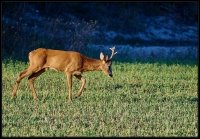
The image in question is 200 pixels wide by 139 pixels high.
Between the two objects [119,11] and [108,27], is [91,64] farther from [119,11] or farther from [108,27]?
[119,11]

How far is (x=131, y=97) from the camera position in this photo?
13992mm

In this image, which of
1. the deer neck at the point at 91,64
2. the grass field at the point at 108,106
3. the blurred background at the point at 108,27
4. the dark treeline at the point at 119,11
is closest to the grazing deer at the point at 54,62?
the deer neck at the point at 91,64

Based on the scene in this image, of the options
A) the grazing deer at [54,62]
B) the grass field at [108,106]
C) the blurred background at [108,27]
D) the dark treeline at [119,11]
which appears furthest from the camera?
the dark treeline at [119,11]

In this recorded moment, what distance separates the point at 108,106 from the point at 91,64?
6.94 ft

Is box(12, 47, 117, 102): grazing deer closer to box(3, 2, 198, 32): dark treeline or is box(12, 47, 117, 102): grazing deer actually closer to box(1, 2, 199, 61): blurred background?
box(1, 2, 199, 61): blurred background

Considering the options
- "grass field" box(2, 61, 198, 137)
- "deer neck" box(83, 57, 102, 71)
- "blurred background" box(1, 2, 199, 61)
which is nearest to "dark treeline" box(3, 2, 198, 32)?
"blurred background" box(1, 2, 199, 61)

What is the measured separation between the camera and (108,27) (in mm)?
35375

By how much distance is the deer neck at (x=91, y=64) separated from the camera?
14.7m

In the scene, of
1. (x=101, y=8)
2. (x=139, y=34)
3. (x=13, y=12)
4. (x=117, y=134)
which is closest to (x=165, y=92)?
(x=117, y=134)

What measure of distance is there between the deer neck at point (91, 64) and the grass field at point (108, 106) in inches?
17.9

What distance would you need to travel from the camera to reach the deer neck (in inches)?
579

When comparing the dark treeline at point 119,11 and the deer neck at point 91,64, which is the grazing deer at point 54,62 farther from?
the dark treeline at point 119,11

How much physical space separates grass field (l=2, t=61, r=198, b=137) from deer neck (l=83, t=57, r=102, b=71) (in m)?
0.46

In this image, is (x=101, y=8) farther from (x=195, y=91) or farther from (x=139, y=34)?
(x=195, y=91)
